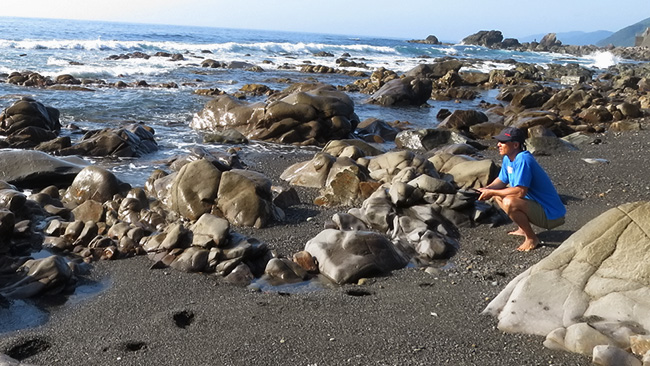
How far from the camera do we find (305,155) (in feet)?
42.3

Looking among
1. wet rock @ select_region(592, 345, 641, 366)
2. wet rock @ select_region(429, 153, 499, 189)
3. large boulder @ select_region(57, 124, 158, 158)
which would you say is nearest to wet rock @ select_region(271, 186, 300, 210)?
wet rock @ select_region(429, 153, 499, 189)

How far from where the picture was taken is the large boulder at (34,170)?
912cm

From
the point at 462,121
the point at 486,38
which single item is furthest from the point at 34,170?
the point at 486,38

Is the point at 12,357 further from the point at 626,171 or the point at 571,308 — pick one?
the point at 626,171

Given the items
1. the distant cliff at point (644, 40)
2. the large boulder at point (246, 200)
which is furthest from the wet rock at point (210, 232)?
the distant cliff at point (644, 40)

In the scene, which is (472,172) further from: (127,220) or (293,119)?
(293,119)

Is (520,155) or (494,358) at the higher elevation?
(520,155)

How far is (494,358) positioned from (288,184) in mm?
6112

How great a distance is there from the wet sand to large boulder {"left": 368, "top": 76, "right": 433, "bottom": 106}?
15.4m

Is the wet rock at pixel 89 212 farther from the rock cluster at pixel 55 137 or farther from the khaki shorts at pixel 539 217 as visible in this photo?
the khaki shorts at pixel 539 217

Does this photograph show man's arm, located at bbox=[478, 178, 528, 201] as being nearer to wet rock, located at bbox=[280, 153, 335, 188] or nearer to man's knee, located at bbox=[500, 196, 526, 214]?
man's knee, located at bbox=[500, 196, 526, 214]

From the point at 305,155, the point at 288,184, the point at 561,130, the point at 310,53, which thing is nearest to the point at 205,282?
the point at 288,184

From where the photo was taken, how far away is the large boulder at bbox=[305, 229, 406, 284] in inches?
225

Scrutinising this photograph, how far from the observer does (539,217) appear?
6328mm
